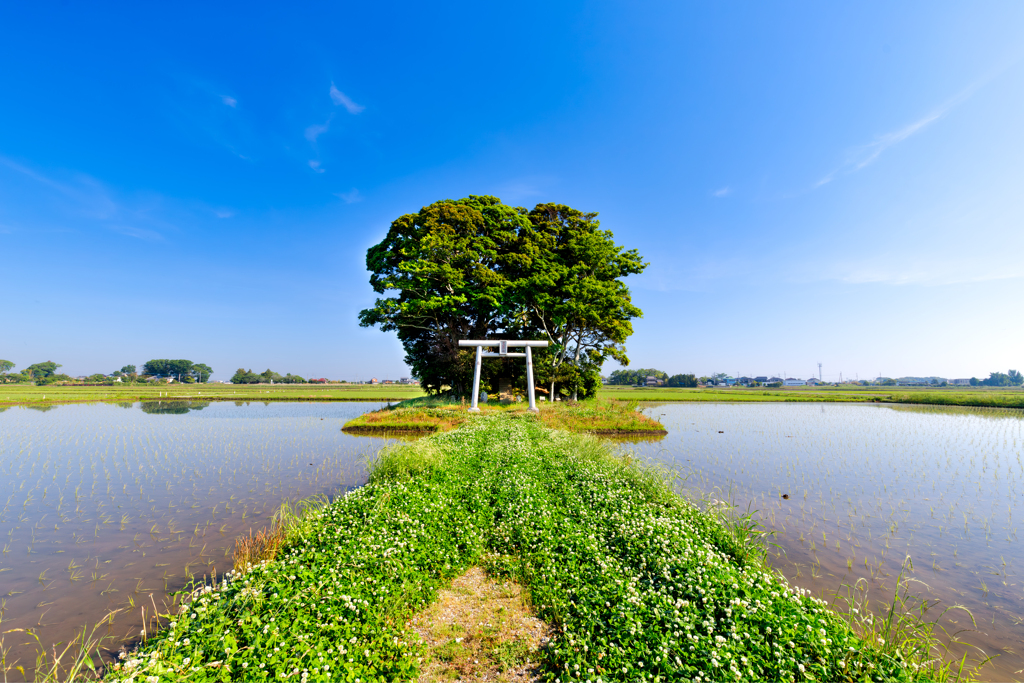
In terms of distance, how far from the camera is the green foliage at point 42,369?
10038 cm

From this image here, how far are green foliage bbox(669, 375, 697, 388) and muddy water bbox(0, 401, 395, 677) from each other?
83.5m

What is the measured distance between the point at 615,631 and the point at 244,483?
11.7 metres

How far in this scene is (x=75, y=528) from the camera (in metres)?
8.09

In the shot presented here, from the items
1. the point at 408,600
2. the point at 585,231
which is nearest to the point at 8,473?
the point at 408,600

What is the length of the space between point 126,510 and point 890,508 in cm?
1896

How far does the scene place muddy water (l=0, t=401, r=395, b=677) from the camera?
547cm

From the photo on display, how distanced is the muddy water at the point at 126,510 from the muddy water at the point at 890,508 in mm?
10663

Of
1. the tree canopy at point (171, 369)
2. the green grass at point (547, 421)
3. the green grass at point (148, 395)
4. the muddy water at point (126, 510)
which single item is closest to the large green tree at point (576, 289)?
the green grass at point (547, 421)

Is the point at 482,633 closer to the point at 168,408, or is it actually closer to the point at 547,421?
the point at 547,421

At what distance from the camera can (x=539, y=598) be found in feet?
16.3

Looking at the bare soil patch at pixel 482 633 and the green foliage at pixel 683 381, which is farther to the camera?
the green foliage at pixel 683 381

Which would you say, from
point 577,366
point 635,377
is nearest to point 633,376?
point 635,377

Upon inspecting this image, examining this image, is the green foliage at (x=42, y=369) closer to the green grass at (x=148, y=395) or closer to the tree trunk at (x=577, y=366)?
the green grass at (x=148, y=395)

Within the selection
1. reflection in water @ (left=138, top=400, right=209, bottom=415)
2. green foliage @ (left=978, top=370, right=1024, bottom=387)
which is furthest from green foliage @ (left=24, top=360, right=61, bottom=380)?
green foliage @ (left=978, top=370, right=1024, bottom=387)
